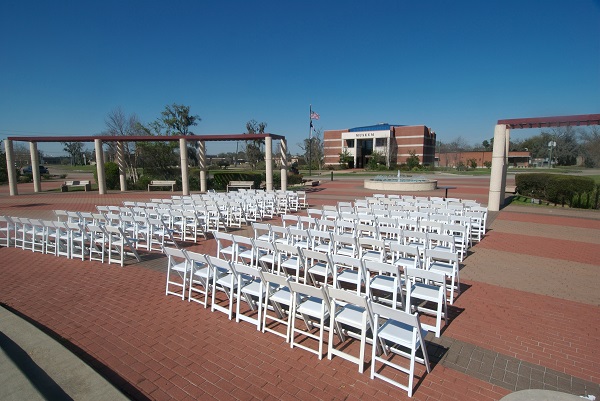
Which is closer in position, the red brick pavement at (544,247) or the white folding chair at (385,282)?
the white folding chair at (385,282)

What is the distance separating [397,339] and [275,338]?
1640mm

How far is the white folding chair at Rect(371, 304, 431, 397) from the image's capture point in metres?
3.14

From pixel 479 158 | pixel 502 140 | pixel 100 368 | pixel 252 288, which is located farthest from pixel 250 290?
pixel 479 158

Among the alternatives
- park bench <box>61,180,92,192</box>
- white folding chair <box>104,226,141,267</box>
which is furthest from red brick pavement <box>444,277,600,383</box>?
park bench <box>61,180,92,192</box>

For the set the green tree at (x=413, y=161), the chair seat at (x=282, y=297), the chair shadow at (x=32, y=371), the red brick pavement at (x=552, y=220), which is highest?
the green tree at (x=413, y=161)

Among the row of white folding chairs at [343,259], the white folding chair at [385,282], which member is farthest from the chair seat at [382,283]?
the row of white folding chairs at [343,259]

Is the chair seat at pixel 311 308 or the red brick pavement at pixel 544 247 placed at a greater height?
the chair seat at pixel 311 308

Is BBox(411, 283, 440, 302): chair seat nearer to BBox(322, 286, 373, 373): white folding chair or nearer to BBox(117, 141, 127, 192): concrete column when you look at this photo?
BBox(322, 286, 373, 373): white folding chair

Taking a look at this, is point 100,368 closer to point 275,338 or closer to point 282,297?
point 275,338

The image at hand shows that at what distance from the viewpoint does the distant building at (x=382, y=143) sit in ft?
224

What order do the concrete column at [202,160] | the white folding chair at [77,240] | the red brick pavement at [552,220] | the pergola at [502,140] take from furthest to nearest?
the concrete column at [202,160] < the pergola at [502,140] < the red brick pavement at [552,220] < the white folding chair at [77,240]

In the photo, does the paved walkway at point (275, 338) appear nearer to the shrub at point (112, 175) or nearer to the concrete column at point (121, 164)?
the concrete column at point (121, 164)

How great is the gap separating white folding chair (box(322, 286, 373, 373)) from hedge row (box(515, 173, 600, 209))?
18170 millimetres

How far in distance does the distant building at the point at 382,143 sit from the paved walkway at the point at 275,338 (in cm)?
5909
